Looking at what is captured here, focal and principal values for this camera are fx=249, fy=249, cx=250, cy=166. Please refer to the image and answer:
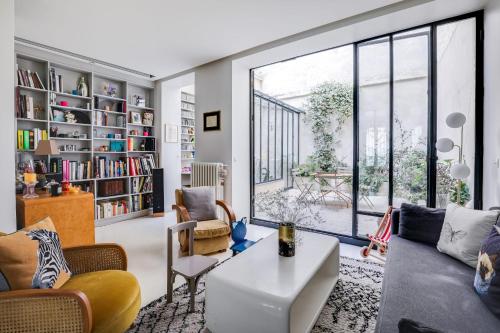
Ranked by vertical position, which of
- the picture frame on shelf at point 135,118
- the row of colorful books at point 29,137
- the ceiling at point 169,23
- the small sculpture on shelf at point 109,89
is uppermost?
the ceiling at point 169,23

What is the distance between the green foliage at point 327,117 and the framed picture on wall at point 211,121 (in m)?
1.64

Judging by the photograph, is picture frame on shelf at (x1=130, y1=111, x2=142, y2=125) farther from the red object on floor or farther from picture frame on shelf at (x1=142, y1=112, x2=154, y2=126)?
the red object on floor

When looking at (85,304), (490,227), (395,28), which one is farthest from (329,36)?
(85,304)

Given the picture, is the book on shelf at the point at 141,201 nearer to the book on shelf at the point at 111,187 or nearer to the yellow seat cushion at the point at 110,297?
the book on shelf at the point at 111,187

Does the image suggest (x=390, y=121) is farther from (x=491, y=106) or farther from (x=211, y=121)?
(x=211, y=121)

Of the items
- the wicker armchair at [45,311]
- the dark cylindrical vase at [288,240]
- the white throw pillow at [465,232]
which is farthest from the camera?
the dark cylindrical vase at [288,240]

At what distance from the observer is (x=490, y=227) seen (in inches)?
65.4

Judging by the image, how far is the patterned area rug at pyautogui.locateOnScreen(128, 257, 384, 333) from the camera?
67.3 inches

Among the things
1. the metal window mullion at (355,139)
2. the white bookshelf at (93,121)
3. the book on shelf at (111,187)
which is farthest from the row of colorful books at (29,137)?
the metal window mullion at (355,139)

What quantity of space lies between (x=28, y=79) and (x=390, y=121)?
490 cm

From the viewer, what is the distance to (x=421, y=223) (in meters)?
2.20

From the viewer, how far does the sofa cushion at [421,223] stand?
2.13 metres

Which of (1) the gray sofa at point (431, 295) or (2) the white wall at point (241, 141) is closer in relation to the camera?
(1) the gray sofa at point (431, 295)

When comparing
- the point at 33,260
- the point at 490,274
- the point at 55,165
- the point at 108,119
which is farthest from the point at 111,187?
the point at 490,274
